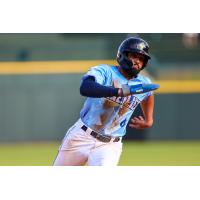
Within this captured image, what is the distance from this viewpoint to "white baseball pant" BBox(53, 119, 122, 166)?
5215 millimetres

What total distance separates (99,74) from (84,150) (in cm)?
63

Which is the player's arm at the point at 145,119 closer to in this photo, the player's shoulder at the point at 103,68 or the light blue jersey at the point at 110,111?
the light blue jersey at the point at 110,111

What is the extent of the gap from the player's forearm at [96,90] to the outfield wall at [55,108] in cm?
581

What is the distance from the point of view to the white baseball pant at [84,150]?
5215 mm

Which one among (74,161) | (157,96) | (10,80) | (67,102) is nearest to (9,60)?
(10,80)

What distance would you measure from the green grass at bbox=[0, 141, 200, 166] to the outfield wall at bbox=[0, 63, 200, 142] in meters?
0.13

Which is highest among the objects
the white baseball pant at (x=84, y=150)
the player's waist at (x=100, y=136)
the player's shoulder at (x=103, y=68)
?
the player's shoulder at (x=103, y=68)

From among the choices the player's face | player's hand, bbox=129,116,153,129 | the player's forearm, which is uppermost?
the player's face

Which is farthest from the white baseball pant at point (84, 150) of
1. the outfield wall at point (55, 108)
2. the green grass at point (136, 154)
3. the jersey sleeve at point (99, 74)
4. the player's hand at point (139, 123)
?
the outfield wall at point (55, 108)

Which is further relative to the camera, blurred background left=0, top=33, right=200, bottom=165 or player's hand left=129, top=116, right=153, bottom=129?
blurred background left=0, top=33, right=200, bottom=165

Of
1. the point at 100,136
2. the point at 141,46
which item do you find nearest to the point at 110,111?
the point at 100,136

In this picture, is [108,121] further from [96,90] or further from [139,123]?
[96,90]

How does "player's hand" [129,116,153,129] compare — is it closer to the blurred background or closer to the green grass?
the green grass

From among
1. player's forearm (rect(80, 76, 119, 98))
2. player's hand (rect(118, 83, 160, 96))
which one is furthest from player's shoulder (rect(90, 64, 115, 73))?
player's hand (rect(118, 83, 160, 96))
